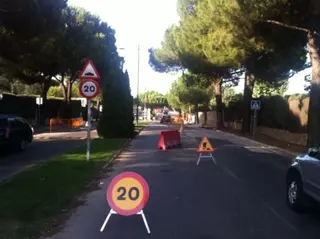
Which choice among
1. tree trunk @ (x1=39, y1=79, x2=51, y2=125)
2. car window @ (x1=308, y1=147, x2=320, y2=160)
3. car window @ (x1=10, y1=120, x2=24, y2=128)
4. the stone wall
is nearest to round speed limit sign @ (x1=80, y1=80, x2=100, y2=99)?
car window @ (x1=10, y1=120, x2=24, y2=128)

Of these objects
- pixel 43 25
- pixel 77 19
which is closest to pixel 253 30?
pixel 43 25

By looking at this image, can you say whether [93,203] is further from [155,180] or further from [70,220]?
[155,180]

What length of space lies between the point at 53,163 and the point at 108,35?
53842 mm

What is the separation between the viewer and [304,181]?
865cm

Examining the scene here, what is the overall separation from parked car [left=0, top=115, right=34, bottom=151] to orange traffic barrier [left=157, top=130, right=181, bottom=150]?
5784 millimetres

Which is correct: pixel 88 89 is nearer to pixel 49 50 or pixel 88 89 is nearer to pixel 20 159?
pixel 20 159

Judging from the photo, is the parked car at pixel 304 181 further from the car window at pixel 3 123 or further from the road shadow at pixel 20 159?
the car window at pixel 3 123

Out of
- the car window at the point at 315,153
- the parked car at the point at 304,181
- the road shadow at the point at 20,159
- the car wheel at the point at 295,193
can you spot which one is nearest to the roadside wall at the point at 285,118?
the road shadow at the point at 20,159

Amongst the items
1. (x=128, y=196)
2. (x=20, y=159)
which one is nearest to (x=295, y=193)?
(x=128, y=196)

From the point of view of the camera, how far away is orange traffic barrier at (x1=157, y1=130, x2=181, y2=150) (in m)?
23.0

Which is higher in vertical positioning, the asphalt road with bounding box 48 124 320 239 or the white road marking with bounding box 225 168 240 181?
the asphalt road with bounding box 48 124 320 239

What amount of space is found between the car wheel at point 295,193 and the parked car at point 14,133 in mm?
13033

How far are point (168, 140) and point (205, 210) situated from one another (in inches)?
582

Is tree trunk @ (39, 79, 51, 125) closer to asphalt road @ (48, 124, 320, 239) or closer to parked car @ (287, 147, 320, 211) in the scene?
asphalt road @ (48, 124, 320, 239)
